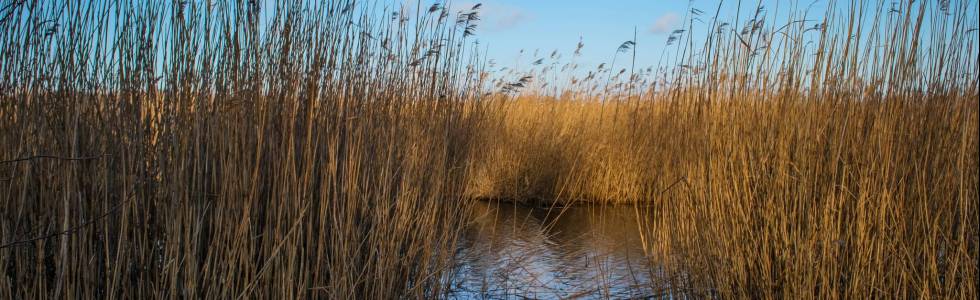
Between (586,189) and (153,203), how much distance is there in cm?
478

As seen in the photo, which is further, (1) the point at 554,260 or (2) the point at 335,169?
(1) the point at 554,260

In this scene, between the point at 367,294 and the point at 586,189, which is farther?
the point at 586,189

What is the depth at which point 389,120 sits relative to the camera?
269 cm

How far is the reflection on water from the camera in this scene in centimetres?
341

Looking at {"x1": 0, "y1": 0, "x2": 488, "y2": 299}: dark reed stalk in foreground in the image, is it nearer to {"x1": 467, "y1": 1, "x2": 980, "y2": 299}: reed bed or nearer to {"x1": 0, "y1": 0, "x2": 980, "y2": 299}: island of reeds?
{"x1": 0, "y1": 0, "x2": 980, "y2": 299}: island of reeds

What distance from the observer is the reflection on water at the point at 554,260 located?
341cm

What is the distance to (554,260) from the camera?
4141mm

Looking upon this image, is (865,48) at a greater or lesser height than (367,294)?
greater

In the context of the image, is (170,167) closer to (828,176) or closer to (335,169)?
(335,169)

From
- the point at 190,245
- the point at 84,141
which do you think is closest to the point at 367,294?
the point at 190,245

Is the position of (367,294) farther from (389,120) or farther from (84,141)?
(84,141)

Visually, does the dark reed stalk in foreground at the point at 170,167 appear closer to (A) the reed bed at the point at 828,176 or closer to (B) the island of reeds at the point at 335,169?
(B) the island of reeds at the point at 335,169

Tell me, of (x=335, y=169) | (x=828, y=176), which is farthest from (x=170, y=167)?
(x=828, y=176)

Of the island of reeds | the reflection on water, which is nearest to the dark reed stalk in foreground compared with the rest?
the island of reeds
